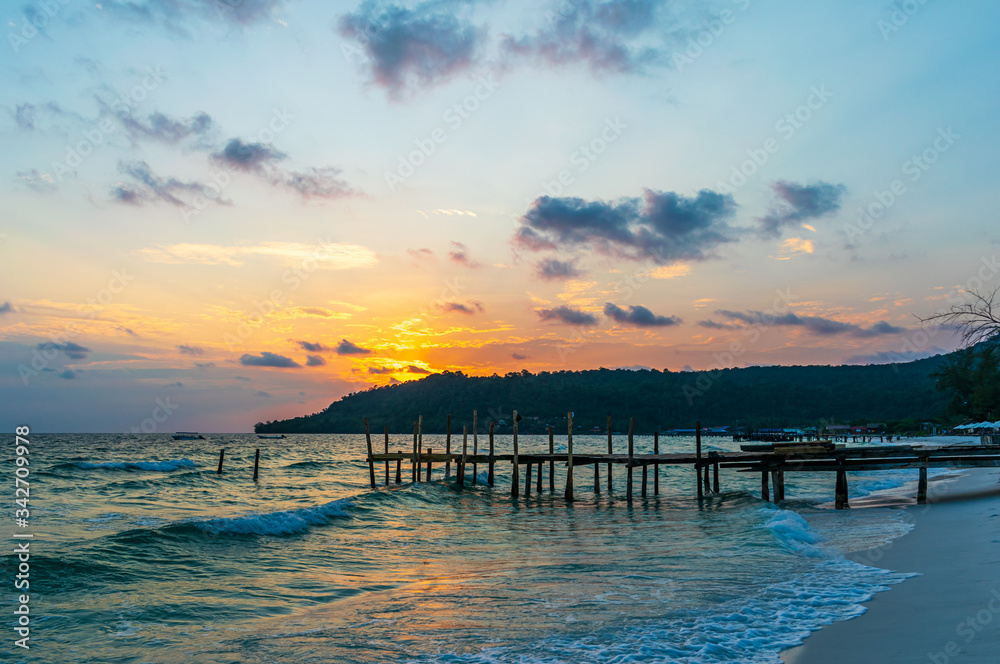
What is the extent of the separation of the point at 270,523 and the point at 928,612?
18.1m

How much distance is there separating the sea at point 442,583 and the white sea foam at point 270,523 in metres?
0.10

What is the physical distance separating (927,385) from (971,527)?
7832 inches

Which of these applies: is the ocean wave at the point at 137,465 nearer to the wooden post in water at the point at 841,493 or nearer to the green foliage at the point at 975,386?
the wooden post in water at the point at 841,493

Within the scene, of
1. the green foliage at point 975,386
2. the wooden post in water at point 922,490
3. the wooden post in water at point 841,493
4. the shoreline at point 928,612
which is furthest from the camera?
the green foliage at point 975,386

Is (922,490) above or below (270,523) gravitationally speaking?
above

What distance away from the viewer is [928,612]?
852 centimetres

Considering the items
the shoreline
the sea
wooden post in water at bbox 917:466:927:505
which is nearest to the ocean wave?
the sea

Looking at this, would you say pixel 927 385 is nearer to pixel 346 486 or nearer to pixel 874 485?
pixel 874 485

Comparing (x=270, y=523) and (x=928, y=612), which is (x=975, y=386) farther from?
(x=928, y=612)

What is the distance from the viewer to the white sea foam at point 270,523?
19.5 meters

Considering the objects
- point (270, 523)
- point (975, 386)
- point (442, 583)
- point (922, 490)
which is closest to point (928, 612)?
point (442, 583)

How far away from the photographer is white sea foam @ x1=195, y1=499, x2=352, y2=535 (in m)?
19.5

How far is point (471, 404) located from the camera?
187625 millimetres

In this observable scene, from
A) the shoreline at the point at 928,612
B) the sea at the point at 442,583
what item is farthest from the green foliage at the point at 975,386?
the shoreline at the point at 928,612
